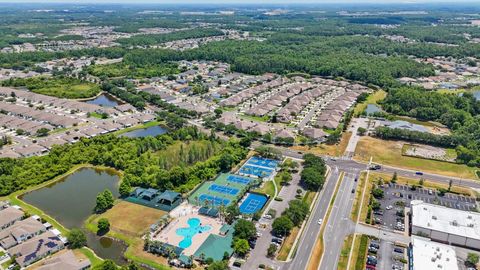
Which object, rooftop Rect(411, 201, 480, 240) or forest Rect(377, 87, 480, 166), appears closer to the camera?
rooftop Rect(411, 201, 480, 240)

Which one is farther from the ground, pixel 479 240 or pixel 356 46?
pixel 356 46

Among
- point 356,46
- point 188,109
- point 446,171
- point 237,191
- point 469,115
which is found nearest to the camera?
point 237,191

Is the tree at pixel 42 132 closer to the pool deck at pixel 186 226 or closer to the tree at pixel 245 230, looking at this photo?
the pool deck at pixel 186 226

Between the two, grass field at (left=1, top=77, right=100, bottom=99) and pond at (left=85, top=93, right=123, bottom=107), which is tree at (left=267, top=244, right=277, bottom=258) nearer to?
pond at (left=85, top=93, right=123, bottom=107)

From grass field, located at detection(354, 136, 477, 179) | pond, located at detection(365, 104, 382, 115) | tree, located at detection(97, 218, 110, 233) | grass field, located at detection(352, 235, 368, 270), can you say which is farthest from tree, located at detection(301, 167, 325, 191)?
pond, located at detection(365, 104, 382, 115)

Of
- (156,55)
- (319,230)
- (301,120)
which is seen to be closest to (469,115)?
(301,120)

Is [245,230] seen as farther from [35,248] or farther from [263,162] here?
[35,248]

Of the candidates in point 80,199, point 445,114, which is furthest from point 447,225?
point 80,199

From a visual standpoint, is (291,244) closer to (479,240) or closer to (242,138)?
(479,240)
